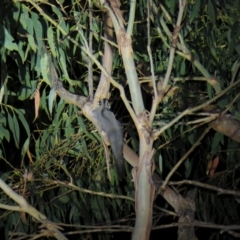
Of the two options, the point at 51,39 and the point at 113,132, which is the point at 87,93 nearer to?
the point at 51,39

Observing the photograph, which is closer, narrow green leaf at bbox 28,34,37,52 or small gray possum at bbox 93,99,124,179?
small gray possum at bbox 93,99,124,179

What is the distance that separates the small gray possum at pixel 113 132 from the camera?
1347 millimetres

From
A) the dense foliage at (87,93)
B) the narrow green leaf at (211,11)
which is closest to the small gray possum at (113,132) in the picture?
the dense foliage at (87,93)

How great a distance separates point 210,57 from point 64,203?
2.19 ft

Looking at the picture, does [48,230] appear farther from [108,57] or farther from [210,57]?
[210,57]

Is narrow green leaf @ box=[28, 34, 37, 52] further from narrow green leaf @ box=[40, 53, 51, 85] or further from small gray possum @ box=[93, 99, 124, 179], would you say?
small gray possum @ box=[93, 99, 124, 179]

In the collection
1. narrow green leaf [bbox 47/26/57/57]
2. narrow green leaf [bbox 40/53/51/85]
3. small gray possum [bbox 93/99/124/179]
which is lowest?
small gray possum [bbox 93/99/124/179]

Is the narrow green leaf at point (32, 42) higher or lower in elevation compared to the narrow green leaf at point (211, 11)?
higher

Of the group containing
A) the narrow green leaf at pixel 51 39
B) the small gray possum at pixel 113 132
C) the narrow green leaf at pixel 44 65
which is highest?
the narrow green leaf at pixel 51 39

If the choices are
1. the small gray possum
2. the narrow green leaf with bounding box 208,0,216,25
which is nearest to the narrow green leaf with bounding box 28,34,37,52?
the small gray possum

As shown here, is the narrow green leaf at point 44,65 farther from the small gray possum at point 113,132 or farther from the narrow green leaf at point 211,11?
the narrow green leaf at point 211,11

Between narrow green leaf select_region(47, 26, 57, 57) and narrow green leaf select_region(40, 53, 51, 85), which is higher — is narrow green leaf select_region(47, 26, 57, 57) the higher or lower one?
the higher one

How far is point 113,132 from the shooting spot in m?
1.36

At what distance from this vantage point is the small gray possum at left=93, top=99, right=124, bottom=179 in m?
1.35
